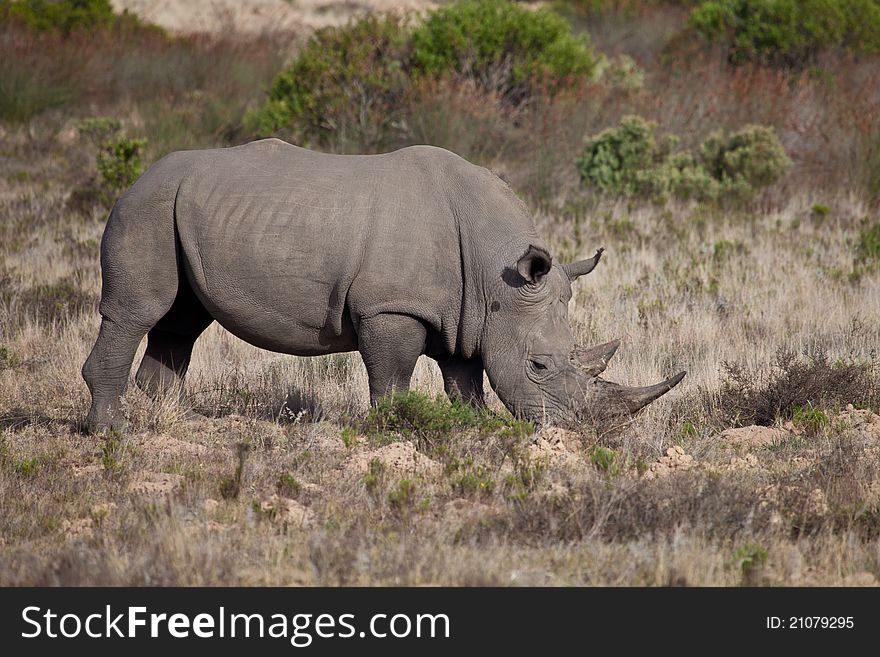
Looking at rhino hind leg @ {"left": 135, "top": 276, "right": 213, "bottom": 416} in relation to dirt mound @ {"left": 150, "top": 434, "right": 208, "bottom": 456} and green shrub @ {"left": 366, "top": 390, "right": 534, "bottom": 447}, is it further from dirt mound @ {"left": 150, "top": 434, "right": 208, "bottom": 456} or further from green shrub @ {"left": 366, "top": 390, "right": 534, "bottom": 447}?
green shrub @ {"left": 366, "top": 390, "right": 534, "bottom": 447}

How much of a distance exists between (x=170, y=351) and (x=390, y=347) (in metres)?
1.86

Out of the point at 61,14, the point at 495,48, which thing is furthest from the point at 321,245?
the point at 61,14

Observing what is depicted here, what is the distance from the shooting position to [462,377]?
725cm

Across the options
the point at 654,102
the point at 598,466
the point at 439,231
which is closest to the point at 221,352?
the point at 439,231

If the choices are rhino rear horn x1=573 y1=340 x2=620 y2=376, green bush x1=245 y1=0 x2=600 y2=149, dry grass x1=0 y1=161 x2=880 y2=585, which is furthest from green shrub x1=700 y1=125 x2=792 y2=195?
rhino rear horn x1=573 y1=340 x2=620 y2=376

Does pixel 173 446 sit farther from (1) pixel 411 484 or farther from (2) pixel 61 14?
(2) pixel 61 14

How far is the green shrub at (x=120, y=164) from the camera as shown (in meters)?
13.7

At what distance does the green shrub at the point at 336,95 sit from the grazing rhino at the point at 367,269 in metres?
9.13

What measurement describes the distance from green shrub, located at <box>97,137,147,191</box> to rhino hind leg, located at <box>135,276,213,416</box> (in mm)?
6501

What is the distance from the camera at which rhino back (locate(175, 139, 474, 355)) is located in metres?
6.47

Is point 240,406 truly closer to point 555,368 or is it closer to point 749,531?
point 555,368

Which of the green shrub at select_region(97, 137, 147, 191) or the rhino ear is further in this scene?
the green shrub at select_region(97, 137, 147, 191)

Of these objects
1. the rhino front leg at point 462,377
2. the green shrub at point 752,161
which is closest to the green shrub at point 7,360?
the rhino front leg at point 462,377
